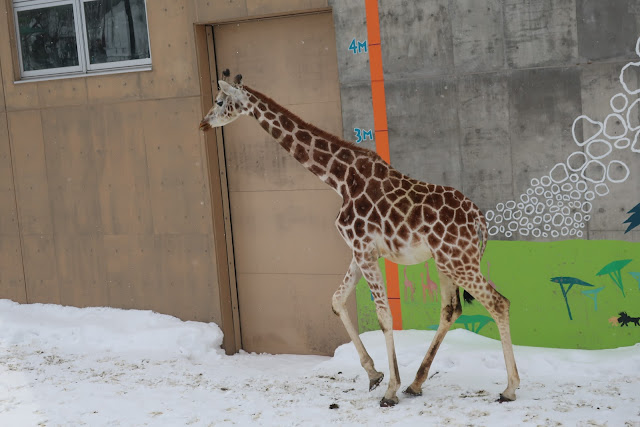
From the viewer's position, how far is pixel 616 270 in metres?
5.86

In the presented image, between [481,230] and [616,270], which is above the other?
[481,230]

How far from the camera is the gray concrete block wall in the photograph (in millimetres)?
5762

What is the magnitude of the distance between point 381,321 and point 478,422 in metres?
0.95

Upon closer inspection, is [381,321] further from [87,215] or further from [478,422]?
[87,215]

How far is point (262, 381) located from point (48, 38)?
4180mm

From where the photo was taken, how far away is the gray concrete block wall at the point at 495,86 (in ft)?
18.9

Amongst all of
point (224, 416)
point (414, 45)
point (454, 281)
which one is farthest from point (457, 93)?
point (224, 416)

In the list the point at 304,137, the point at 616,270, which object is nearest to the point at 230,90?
the point at 304,137

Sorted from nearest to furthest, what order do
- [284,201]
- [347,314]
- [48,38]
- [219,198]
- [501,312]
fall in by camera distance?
[501,312] → [347,314] → [284,201] → [219,198] → [48,38]

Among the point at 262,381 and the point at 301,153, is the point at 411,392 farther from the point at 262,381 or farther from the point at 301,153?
the point at 301,153

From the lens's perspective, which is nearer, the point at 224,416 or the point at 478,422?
the point at 478,422

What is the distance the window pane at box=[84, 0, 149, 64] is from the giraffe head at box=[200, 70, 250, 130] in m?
1.99

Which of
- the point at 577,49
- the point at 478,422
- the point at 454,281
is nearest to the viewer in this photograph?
the point at 478,422

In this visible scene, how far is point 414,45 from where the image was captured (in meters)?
6.25
